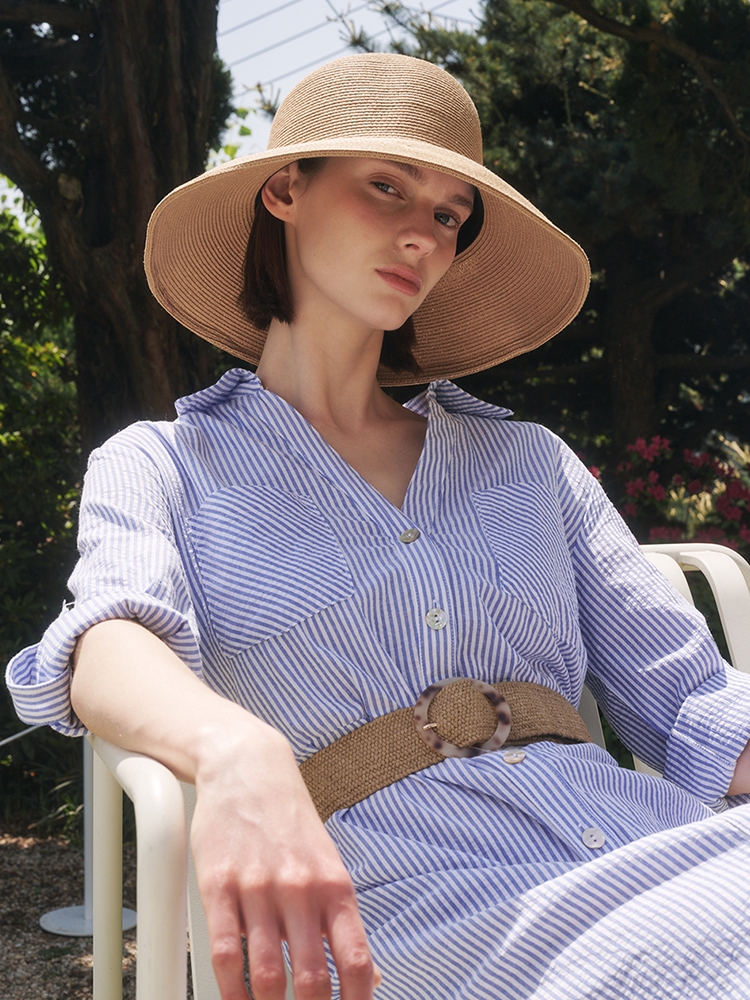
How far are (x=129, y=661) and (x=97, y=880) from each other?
1.48ft

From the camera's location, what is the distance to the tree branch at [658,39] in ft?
11.4

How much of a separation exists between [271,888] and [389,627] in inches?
25.8

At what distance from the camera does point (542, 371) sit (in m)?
5.11

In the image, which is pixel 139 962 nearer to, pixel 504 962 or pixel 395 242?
pixel 504 962

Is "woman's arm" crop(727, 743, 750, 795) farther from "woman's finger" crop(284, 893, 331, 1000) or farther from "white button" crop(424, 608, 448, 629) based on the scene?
Result: "woman's finger" crop(284, 893, 331, 1000)

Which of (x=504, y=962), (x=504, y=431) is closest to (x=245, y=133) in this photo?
(x=504, y=431)

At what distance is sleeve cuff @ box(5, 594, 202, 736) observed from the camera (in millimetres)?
1159

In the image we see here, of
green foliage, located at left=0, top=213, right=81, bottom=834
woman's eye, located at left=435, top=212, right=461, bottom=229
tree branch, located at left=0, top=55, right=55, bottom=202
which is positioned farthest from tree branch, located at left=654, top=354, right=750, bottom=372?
woman's eye, located at left=435, top=212, right=461, bottom=229

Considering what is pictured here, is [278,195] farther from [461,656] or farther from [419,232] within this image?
[461,656]

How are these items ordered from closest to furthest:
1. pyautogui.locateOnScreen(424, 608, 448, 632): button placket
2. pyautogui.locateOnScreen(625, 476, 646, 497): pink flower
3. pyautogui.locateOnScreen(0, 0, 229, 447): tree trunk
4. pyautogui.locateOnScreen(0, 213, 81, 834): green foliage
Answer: pyautogui.locateOnScreen(424, 608, 448, 632): button placket, pyautogui.locateOnScreen(0, 0, 229, 447): tree trunk, pyautogui.locateOnScreen(0, 213, 81, 834): green foliage, pyautogui.locateOnScreen(625, 476, 646, 497): pink flower

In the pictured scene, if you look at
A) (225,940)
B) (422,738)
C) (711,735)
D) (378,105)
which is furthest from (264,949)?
(378,105)

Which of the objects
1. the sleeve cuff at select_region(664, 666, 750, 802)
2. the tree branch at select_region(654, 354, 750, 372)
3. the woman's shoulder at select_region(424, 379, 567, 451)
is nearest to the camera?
the sleeve cuff at select_region(664, 666, 750, 802)

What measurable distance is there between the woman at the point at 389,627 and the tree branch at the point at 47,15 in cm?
250

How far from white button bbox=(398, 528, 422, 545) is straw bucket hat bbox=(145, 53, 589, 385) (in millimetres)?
527
